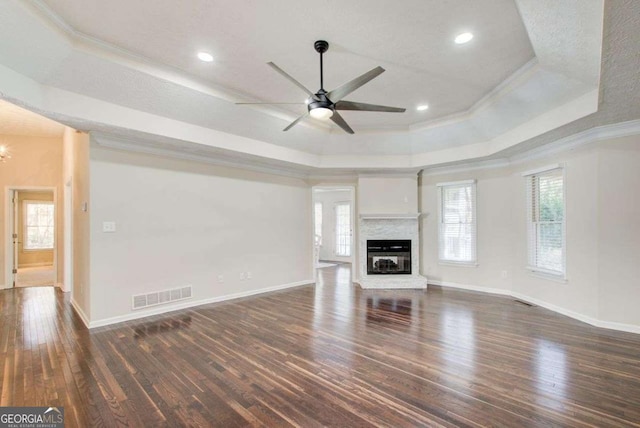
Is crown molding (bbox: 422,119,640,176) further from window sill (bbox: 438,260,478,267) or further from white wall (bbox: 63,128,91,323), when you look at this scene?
white wall (bbox: 63,128,91,323)

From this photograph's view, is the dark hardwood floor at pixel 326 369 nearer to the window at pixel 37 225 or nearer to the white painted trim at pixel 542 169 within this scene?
the white painted trim at pixel 542 169

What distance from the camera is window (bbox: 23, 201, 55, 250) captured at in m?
9.30

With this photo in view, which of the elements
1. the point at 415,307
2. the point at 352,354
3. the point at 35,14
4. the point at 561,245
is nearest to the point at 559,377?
the point at 352,354

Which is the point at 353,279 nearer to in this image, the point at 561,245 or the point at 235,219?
the point at 235,219

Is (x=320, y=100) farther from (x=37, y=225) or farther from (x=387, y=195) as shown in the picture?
(x=37, y=225)

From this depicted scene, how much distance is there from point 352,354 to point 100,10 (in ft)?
13.0

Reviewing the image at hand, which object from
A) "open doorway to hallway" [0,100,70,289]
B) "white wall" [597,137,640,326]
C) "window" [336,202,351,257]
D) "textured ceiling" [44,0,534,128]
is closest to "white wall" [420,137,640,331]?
"white wall" [597,137,640,326]

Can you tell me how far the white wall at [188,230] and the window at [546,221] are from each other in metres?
4.32

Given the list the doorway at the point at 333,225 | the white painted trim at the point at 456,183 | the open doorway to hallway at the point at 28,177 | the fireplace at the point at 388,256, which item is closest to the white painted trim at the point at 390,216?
the fireplace at the point at 388,256

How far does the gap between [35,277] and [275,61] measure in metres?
8.79

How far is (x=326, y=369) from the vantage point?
9.23 feet

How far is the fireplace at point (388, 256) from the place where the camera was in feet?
21.8

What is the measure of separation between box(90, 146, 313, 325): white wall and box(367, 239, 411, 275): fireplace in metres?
1.47

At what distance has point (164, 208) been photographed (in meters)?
4.70
